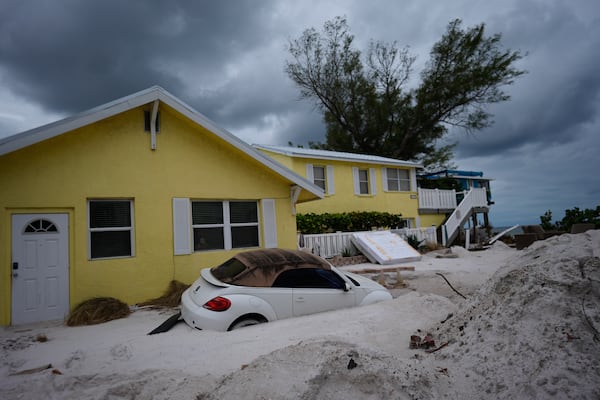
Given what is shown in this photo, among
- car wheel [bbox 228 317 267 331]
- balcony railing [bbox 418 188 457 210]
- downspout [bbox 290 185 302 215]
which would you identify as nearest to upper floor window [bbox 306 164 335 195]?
balcony railing [bbox 418 188 457 210]

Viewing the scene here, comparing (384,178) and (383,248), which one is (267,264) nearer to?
(383,248)

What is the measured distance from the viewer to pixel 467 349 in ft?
12.2

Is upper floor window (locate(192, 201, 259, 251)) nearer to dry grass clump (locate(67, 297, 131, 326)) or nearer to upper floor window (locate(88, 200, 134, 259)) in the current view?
upper floor window (locate(88, 200, 134, 259))

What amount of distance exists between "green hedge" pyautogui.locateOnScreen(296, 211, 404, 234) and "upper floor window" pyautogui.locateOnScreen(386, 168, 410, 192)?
3723mm

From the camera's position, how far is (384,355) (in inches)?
144

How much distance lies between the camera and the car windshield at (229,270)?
6.22 meters

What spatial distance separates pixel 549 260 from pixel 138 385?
473 cm

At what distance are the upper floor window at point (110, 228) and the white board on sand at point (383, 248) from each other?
9364 millimetres

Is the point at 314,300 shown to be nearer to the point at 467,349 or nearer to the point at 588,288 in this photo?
the point at 467,349

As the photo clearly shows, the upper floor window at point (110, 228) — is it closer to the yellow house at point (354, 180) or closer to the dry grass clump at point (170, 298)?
the dry grass clump at point (170, 298)

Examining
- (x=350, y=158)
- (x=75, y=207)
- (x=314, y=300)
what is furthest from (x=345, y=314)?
(x=350, y=158)

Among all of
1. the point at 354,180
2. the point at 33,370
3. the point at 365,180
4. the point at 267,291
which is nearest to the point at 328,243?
the point at 354,180

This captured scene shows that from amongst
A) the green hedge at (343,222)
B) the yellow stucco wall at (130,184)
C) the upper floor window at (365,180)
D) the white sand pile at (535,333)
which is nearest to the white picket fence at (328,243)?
the green hedge at (343,222)

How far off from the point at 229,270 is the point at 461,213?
60.3 ft
